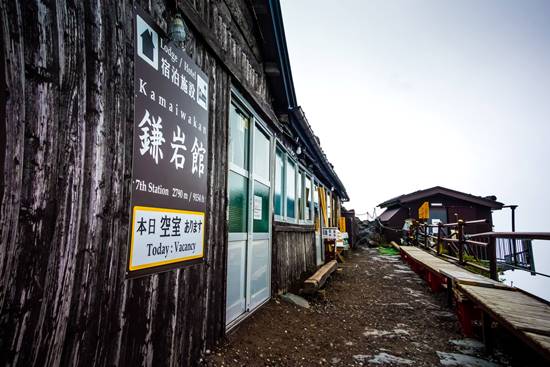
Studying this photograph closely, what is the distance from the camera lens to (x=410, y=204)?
876 inches

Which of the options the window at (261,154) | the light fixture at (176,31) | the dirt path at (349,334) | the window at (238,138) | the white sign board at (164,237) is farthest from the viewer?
the window at (261,154)

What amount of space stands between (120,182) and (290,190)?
555 cm

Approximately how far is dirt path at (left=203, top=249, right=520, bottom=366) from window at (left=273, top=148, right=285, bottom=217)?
6.18 ft

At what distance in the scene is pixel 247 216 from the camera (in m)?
4.40

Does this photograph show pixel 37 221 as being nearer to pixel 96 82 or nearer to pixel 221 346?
pixel 96 82

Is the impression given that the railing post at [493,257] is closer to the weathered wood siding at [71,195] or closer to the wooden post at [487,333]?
the wooden post at [487,333]

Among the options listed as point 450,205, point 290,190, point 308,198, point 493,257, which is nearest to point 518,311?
point 493,257

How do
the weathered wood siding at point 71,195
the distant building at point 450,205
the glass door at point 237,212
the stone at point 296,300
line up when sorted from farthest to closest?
the distant building at point 450,205, the stone at point 296,300, the glass door at point 237,212, the weathered wood siding at point 71,195

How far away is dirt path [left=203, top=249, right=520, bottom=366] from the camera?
10.8 ft

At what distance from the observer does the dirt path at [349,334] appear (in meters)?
3.28

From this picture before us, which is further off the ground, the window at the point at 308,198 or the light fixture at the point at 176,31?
the light fixture at the point at 176,31

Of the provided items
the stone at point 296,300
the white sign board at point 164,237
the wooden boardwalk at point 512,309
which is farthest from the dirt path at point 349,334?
the white sign board at point 164,237

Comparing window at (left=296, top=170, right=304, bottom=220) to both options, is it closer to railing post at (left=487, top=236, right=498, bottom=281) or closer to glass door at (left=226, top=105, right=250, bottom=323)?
glass door at (left=226, top=105, right=250, bottom=323)

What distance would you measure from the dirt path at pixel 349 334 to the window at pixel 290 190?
6.73ft
